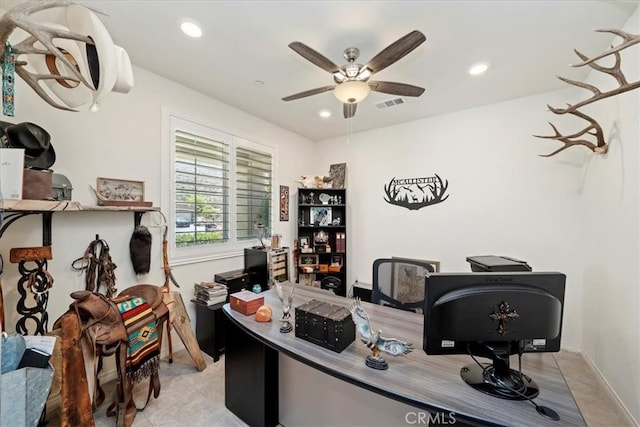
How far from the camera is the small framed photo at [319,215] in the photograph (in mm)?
4357

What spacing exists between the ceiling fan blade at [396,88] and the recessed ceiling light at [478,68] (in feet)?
2.48

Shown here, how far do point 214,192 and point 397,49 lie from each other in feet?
8.16

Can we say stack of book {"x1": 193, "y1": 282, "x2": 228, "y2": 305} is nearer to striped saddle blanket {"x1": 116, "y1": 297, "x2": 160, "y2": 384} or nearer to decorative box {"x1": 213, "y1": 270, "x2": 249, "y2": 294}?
decorative box {"x1": 213, "y1": 270, "x2": 249, "y2": 294}

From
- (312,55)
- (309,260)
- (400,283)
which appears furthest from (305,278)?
(312,55)

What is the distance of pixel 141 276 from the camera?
2.48 meters

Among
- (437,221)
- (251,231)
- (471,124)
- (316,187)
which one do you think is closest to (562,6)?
(471,124)

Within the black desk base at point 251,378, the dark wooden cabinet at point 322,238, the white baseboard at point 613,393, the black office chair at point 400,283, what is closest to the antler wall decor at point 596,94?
the black office chair at point 400,283

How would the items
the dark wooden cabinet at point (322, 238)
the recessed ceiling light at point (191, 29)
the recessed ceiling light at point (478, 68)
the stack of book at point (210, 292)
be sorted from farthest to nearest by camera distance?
the dark wooden cabinet at point (322, 238) → the stack of book at point (210, 292) → the recessed ceiling light at point (478, 68) → the recessed ceiling light at point (191, 29)

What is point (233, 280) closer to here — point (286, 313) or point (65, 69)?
point (286, 313)

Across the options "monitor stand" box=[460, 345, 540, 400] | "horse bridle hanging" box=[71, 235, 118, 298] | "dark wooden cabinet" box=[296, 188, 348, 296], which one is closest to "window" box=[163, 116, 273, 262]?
"horse bridle hanging" box=[71, 235, 118, 298]

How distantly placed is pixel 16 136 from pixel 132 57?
1.15 m

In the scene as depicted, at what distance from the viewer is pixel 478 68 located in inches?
96.0

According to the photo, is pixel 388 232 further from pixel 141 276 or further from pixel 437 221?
pixel 141 276

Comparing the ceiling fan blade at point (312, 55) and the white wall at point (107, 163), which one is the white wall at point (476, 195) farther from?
the white wall at point (107, 163)
